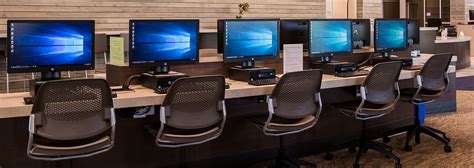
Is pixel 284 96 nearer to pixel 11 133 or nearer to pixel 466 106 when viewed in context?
pixel 11 133

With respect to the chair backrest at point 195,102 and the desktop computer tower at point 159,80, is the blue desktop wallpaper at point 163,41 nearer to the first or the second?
the desktop computer tower at point 159,80

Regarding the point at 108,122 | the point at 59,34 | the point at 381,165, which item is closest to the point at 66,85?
the point at 108,122

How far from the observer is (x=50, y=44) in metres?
3.17

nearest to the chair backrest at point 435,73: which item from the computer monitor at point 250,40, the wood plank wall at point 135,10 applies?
the computer monitor at point 250,40

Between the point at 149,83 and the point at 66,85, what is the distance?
2.66 feet

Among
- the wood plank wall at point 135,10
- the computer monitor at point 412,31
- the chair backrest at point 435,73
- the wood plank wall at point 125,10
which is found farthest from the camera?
the wood plank wall at point 135,10

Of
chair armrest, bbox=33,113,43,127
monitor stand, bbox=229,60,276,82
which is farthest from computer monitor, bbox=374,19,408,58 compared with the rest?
chair armrest, bbox=33,113,43,127

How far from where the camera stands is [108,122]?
298 centimetres

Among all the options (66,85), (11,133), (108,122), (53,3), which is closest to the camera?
(66,85)

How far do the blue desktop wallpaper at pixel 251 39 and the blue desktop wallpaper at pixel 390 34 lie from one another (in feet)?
4.22

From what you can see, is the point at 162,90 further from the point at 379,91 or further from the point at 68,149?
the point at 379,91

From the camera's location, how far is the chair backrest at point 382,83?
4.01 meters

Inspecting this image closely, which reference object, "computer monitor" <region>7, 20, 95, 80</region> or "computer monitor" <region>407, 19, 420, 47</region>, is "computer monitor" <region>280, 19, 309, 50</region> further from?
"computer monitor" <region>7, 20, 95, 80</region>

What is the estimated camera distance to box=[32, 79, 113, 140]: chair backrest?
2766 mm
